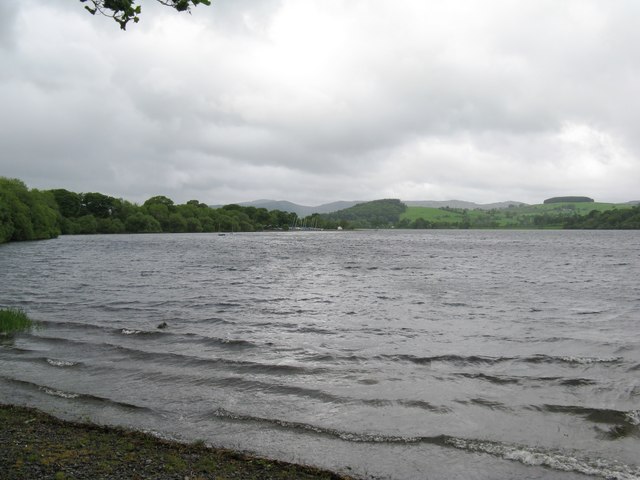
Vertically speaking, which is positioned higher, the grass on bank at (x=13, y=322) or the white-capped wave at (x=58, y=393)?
the grass on bank at (x=13, y=322)

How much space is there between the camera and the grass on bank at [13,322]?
19.2m

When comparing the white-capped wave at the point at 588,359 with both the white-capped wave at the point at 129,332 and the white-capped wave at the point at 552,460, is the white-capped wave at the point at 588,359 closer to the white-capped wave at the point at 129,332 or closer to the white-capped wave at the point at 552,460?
the white-capped wave at the point at 552,460

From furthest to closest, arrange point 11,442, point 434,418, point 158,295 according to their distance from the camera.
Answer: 1. point 158,295
2. point 434,418
3. point 11,442

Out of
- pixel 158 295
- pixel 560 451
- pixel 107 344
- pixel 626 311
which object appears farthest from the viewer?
pixel 158 295

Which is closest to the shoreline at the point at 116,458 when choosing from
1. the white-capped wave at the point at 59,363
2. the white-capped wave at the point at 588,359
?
the white-capped wave at the point at 59,363

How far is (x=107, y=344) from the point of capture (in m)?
17.8

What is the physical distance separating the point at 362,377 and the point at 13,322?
15389mm

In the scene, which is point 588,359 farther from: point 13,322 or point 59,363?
point 13,322

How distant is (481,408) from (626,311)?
20205mm

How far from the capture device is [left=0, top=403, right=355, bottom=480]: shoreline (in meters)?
7.39

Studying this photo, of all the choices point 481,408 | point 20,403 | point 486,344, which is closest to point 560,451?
point 481,408

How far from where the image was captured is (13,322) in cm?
1966

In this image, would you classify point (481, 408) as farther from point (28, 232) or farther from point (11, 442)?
point (28, 232)

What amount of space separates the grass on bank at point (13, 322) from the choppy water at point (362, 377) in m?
A: 0.95
